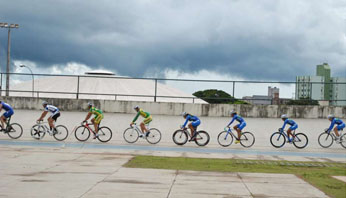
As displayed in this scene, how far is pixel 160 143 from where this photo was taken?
20016 millimetres

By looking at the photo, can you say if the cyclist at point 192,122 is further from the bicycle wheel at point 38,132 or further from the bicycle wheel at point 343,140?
the bicycle wheel at point 343,140

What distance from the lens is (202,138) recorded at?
19.0m

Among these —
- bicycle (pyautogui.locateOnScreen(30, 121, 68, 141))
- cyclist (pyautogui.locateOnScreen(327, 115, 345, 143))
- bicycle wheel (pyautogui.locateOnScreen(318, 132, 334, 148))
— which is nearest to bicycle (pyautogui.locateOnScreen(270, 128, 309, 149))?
bicycle wheel (pyautogui.locateOnScreen(318, 132, 334, 148))

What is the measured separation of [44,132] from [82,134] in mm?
1798

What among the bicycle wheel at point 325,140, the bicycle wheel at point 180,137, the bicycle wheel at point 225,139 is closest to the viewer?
the bicycle wheel at point 180,137

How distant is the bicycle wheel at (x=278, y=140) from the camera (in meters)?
19.4

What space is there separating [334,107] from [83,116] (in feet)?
45.5

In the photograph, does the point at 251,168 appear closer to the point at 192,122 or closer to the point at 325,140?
the point at 192,122

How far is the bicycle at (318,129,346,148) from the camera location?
1950 cm

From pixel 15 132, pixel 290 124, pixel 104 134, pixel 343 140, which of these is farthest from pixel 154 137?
pixel 343 140

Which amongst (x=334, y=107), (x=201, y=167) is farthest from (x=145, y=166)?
(x=334, y=107)

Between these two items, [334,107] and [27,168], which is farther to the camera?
[334,107]

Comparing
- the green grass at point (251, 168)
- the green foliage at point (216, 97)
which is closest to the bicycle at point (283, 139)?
the green foliage at point (216, 97)

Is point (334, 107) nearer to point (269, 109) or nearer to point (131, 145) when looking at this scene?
point (269, 109)
